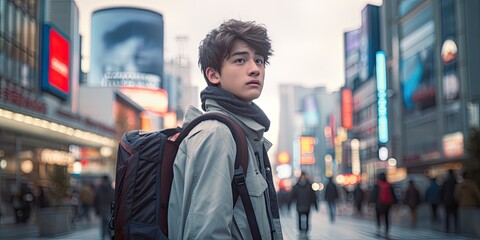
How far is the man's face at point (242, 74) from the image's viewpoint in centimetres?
279

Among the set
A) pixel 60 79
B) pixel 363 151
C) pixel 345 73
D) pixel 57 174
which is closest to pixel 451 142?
pixel 60 79

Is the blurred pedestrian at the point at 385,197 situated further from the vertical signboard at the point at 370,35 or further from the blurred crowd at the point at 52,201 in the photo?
the vertical signboard at the point at 370,35

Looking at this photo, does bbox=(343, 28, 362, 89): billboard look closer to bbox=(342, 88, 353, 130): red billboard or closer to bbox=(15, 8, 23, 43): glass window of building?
bbox=(342, 88, 353, 130): red billboard

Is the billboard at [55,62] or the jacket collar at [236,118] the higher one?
the billboard at [55,62]

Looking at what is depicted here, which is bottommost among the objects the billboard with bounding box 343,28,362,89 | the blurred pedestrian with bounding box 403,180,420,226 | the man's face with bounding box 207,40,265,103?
the blurred pedestrian with bounding box 403,180,420,226

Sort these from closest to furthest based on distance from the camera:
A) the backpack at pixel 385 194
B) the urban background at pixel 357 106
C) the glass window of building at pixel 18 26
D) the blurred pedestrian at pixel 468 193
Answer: the backpack at pixel 385 194 < the blurred pedestrian at pixel 468 193 < the urban background at pixel 357 106 < the glass window of building at pixel 18 26

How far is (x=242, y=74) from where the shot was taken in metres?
2.79

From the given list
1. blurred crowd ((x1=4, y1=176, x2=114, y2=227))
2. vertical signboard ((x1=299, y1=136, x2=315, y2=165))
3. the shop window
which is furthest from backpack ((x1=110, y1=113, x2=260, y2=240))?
vertical signboard ((x1=299, y1=136, x2=315, y2=165))

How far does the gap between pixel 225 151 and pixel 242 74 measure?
45 cm

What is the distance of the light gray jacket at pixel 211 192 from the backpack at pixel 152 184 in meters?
0.03

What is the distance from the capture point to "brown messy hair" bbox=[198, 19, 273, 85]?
2.79 m

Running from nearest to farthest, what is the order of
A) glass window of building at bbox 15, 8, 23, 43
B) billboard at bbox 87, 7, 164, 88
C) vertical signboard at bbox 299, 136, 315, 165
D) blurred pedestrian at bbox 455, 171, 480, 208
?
blurred pedestrian at bbox 455, 171, 480, 208 → glass window of building at bbox 15, 8, 23, 43 → billboard at bbox 87, 7, 164, 88 → vertical signboard at bbox 299, 136, 315, 165

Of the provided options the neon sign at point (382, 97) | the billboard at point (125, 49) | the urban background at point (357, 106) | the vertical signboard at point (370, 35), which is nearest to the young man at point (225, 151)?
the urban background at point (357, 106)

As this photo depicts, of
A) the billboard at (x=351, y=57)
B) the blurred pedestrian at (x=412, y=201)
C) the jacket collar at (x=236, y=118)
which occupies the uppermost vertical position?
the billboard at (x=351, y=57)
